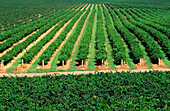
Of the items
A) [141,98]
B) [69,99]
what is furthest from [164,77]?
[69,99]

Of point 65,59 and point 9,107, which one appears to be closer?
point 9,107

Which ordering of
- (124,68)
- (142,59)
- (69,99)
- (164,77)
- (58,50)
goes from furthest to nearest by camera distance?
(58,50) < (142,59) < (124,68) < (164,77) < (69,99)

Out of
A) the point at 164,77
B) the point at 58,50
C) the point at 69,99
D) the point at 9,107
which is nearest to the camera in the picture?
the point at 9,107

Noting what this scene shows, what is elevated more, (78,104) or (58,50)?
(58,50)

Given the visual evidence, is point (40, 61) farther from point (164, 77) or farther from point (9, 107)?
point (164, 77)

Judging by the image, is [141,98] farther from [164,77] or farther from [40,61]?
[40,61]

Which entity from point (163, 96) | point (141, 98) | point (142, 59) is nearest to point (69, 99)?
point (141, 98)
